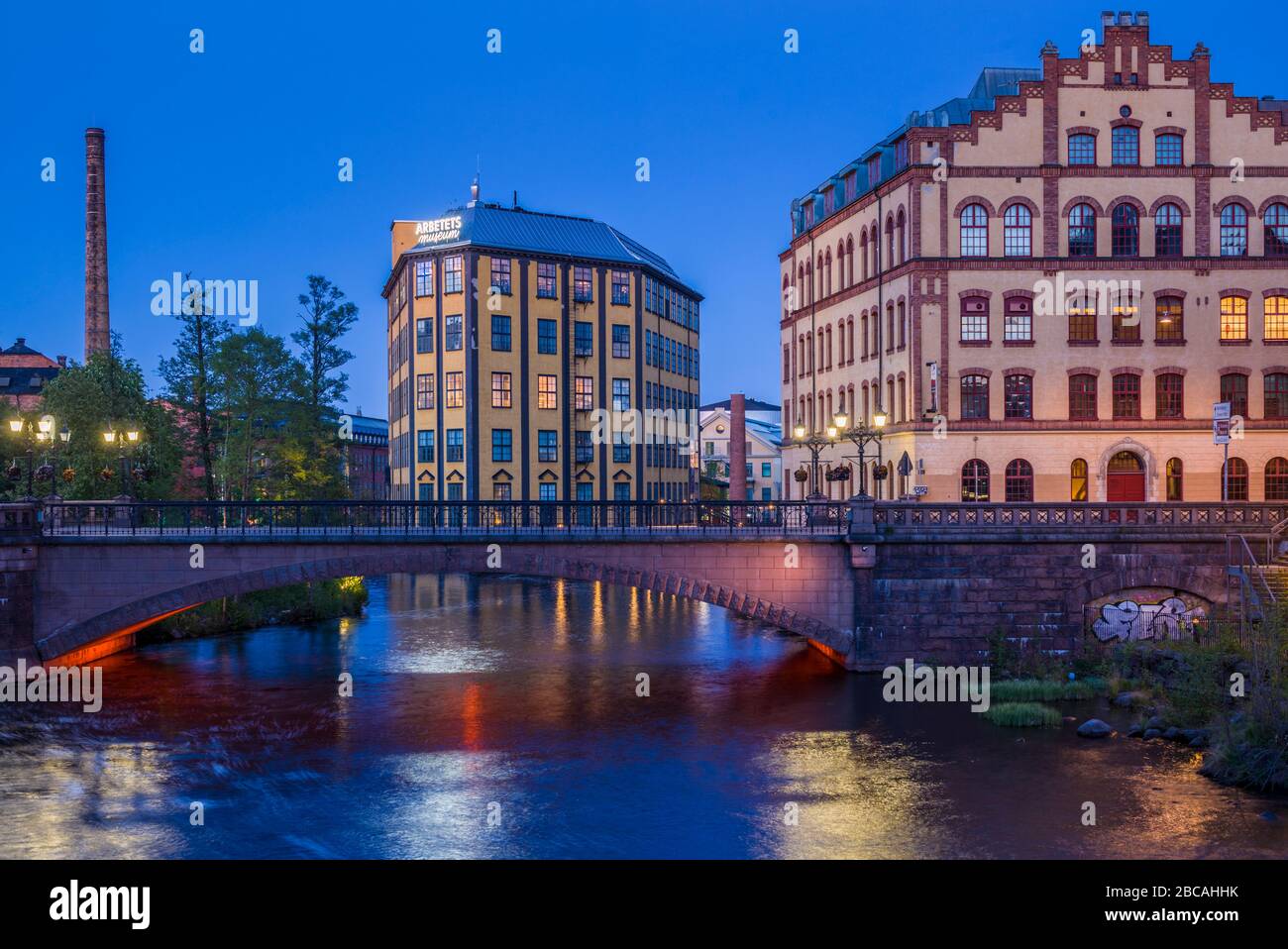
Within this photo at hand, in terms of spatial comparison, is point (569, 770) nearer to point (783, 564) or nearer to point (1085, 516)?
point (783, 564)

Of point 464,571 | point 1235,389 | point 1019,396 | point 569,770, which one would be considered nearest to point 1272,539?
point 1019,396

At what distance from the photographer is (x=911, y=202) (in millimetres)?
47344

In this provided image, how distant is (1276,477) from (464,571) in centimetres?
3460

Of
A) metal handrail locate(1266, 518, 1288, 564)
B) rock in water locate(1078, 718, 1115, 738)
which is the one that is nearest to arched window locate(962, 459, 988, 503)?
metal handrail locate(1266, 518, 1288, 564)

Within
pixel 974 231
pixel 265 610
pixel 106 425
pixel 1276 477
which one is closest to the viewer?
pixel 1276 477

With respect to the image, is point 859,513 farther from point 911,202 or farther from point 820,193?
point 820,193

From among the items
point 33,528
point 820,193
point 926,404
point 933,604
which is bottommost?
point 933,604

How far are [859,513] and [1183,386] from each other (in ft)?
66.5

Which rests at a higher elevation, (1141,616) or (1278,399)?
(1278,399)

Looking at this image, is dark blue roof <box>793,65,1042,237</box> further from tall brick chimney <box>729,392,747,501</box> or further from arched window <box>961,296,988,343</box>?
tall brick chimney <box>729,392,747,501</box>

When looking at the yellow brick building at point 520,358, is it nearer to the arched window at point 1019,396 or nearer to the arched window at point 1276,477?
the arched window at point 1019,396

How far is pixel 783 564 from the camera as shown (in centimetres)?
3641

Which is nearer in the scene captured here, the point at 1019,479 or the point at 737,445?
the point at 1019,479
